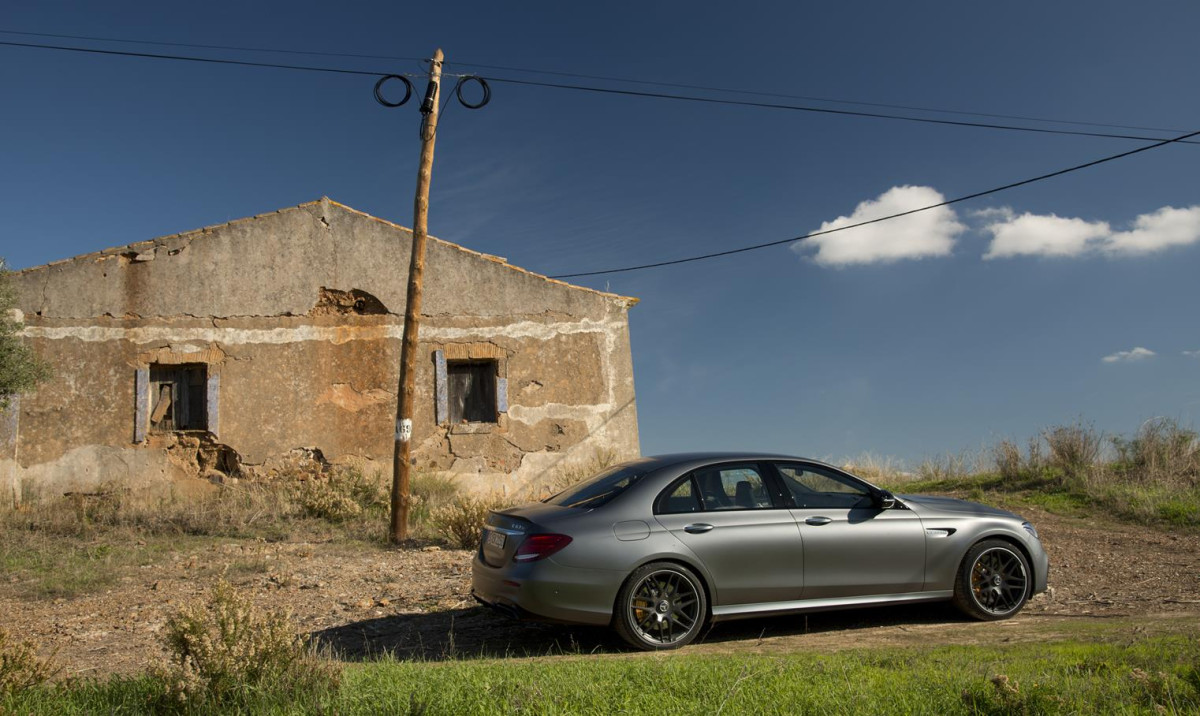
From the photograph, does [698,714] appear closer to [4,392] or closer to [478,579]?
[478,579]

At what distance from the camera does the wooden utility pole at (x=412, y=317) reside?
12438mm

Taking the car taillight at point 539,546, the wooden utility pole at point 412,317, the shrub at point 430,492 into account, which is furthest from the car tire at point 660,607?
the shrub at point 430,492

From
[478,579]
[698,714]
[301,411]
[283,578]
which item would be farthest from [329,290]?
[698,714]

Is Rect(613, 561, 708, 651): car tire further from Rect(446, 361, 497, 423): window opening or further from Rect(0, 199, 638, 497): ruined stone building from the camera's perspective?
Rect(446, 361, 497, 423): window opening

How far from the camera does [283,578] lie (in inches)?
378

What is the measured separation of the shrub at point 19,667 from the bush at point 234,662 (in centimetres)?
94

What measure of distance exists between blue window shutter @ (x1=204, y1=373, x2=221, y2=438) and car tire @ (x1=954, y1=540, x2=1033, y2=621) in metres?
13.0

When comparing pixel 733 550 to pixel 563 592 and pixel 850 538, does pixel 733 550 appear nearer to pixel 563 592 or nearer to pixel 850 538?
pixel 850 538

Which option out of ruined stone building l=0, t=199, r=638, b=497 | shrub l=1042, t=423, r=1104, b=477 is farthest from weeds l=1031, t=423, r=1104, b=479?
ruined stone building l=0, t=199, r=638, b=497

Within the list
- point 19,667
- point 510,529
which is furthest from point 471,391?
point 19,667

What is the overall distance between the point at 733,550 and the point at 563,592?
1.34m

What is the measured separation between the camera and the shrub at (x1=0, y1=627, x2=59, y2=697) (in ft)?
16.8

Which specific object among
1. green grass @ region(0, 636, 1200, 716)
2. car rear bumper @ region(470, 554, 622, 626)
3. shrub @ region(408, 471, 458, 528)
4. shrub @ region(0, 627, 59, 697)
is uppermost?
shrub @ region(408, 471, 458, 528)

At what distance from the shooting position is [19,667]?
520cm
